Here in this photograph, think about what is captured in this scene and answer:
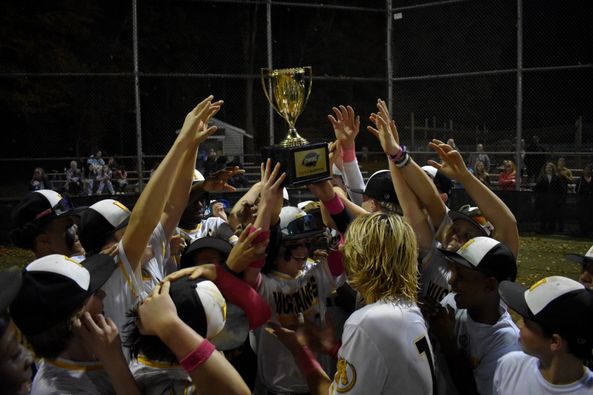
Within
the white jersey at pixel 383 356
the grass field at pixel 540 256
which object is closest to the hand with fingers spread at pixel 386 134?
the white jersey at pixel 383 356

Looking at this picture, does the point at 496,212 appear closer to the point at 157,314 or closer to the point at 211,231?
the point at 157,314

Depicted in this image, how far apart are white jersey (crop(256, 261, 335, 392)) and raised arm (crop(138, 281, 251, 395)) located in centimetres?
147

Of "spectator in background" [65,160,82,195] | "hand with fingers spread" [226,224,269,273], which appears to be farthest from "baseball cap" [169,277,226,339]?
"spectator in background" [65,160,82,195]

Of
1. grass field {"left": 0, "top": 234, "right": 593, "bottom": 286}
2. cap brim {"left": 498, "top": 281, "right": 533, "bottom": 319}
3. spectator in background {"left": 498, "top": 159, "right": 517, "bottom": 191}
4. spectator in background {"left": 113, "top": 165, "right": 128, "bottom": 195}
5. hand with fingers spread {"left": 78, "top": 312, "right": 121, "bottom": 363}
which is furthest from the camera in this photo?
Answer: spectator in background {"left": 113, "top": 165, "right": 128, "bottom": 195}

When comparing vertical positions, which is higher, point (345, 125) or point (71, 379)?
point (345, 125)

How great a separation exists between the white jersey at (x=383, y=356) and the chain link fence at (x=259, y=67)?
1939 cm

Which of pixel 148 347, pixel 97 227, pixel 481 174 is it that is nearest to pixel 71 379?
pixel 148 347

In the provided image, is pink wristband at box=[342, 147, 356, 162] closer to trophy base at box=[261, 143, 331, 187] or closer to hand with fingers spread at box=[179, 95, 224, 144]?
trophy base at box=[261, 143, 331, 187]

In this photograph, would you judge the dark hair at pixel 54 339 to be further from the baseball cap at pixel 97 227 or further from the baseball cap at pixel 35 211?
the baseball cap at pixel 35 211

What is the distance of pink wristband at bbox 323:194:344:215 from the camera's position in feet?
14.2

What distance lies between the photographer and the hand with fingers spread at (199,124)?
3.76 meters

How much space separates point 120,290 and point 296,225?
1312mm

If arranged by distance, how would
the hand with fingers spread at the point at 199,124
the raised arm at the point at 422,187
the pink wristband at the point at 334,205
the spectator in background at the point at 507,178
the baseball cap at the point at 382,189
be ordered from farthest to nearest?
1. the spectator in background at the point at 507,178
2. the baseball cap at the point at 382,189
3. the pink wristband at the point at 334,205
4. the raised arm at the point at 422,187
5. the hand with fingers spread at the point at 199,124

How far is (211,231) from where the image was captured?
5602 mm
